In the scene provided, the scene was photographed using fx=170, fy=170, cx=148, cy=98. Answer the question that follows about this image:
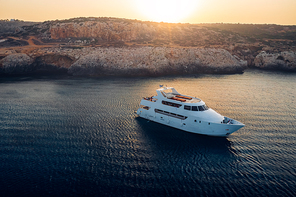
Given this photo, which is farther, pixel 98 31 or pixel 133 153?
pixel 98 31

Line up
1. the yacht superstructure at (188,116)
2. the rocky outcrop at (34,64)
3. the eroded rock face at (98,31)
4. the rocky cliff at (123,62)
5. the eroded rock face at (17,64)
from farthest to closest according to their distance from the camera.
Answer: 1. the eroded rock face at (98,31)
2. the rocky cliff at (123,62)
3. the rocky outcrop at (34,64)
4. the eroded rock face at (17,64)
5. the yacht superstructure at (188,116)

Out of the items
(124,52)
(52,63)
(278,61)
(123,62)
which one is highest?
(124,52)

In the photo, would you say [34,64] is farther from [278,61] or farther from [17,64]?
[278,61]

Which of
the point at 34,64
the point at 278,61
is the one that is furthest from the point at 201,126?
the point at 278,61

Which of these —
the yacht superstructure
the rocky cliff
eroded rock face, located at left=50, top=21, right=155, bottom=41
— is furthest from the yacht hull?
eroded rock face, located at left=50, top=21, right=155, bottom=41

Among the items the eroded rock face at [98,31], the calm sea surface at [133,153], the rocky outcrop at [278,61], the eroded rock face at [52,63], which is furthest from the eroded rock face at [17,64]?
the rocky outcrop at [278,61]

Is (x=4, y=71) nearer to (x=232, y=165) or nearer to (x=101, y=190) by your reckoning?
(x=101, y=190)

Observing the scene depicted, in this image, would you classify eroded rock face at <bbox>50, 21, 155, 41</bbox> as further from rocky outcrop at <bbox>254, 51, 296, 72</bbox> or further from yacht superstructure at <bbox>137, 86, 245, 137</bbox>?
yacht superstructure at <bbox>137, 86, 245, 137</bbox>

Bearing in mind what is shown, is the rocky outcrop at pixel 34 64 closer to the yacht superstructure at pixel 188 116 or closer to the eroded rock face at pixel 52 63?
the eroded rock face at pixel 52 63
